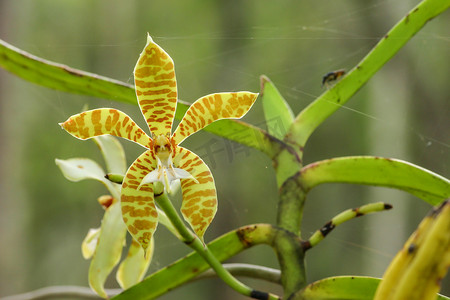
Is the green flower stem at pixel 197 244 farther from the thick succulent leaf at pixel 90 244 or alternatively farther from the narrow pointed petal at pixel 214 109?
the thick succulent leaf at pixel 90 244

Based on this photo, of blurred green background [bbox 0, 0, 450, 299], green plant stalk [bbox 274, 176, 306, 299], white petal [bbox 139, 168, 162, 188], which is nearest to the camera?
white petal [bbox 139, 168, 162, 188]

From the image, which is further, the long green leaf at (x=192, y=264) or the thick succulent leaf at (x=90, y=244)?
the thick succulent leaf at (x=90, y=244)

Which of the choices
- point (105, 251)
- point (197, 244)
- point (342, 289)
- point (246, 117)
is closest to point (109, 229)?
point (105, 251)

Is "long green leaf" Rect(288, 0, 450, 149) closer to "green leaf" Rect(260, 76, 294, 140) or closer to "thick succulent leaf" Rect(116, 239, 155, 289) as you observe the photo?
"green leaf" Rect(260, 76, 294, 140)

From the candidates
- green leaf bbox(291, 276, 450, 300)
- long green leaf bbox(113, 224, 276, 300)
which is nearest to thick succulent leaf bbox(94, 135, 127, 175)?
long green leaf bbox(113, 224, 276, 300)

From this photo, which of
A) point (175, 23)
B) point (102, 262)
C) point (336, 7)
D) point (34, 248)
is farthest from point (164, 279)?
point (34, 248)

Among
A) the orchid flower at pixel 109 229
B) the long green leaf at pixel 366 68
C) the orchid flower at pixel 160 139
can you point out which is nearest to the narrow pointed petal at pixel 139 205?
the orchid flower at pixel 160 139

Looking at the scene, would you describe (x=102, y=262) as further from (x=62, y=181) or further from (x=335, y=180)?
(x=62, y=181)
